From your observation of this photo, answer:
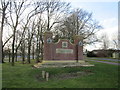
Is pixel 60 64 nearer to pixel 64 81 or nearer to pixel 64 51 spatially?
pixel 64 51

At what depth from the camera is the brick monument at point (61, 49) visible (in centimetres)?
1602

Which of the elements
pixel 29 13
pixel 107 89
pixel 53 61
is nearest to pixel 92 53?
pixel 29 13

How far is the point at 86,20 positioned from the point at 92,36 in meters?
3.80

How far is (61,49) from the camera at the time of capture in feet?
54.3

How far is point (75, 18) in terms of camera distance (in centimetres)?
2666

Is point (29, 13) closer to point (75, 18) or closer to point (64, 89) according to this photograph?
point (75, 18)

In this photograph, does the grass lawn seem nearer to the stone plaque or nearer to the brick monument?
the brick monument

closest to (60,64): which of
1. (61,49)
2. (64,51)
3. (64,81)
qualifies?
(64,51)

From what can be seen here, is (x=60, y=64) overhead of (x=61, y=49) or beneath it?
beneath

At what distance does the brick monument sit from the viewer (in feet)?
52.5

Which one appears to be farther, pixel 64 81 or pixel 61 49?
pixel 61 49

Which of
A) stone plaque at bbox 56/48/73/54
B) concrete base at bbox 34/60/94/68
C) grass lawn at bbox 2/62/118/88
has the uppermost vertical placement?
stone plaque at bbox 56/48/73/54

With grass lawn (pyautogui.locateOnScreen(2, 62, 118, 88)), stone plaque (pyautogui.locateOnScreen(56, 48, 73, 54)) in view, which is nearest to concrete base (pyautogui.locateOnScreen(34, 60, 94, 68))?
stone plaque (pyautogui.locateOnScreen(56, 48, 73, 54))

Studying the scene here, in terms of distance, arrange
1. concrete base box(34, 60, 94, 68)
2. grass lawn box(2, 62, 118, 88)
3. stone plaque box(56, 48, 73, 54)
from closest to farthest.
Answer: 1. grass lawn box(2, 62, 118, 88)
2. concrete base box(34, 60, 94, 68)
3. stone plaque box(56, 48, 73, 54)
